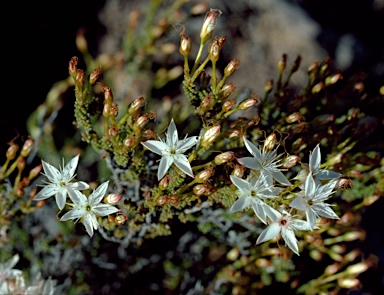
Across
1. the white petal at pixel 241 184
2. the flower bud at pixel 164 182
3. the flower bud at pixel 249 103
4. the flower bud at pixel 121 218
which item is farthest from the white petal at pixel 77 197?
the flower bud at pixel 249 103

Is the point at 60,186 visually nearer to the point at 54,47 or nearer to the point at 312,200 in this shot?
the point at 312,200

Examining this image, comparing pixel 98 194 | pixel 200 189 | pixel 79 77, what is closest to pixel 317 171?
pixel 200 189

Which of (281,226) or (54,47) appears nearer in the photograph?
(281,226)

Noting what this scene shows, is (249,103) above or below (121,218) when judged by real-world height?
above

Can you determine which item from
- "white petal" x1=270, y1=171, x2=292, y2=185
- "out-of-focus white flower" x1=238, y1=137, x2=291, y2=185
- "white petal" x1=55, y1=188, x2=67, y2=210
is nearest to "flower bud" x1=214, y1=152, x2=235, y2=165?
"out-of-focus white flower" x1=238, y1=137, x2=291, y2=185

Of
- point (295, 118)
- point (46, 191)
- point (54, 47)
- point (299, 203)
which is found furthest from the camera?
point (54, 47)

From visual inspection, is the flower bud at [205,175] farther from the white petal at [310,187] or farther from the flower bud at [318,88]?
the flower bud at [318,88]

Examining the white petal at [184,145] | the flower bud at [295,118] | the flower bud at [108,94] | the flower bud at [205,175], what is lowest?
the flower bud at [295,118]
